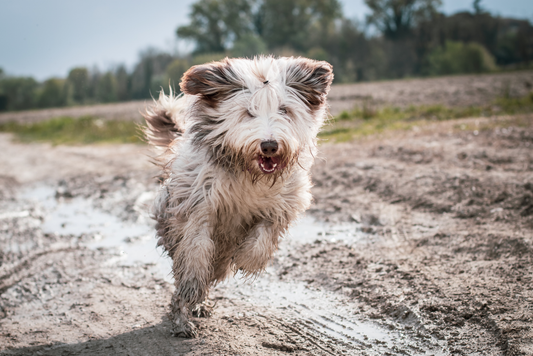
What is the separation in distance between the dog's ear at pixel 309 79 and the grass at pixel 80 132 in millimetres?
9501

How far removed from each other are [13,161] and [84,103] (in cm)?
2708

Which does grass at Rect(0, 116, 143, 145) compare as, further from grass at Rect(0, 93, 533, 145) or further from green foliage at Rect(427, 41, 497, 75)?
green foliage at Rect(427, 41, 497, 75)

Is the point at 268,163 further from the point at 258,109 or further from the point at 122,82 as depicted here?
the point at 122,82

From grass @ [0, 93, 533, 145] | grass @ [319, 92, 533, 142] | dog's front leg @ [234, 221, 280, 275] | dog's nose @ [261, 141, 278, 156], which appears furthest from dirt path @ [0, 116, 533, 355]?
grass @ [319, 92, 533, 142]

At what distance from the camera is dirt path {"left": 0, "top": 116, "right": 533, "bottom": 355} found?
3252mm

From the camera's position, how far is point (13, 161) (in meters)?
12.8

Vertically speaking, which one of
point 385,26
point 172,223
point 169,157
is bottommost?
point 172,223

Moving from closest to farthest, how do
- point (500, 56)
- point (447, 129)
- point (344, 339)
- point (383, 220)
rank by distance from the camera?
point (344, 339) < point (383, 220) < point (447, 129) < point (500, 56)

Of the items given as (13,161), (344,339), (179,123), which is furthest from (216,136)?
(13,161)

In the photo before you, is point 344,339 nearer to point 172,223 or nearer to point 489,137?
point 172,223

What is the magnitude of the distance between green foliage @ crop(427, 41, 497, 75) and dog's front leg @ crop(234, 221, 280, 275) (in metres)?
25.7

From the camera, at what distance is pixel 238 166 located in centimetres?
331

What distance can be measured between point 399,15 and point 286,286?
41375 millimetres

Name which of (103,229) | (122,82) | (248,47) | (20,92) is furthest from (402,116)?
(20,92)
